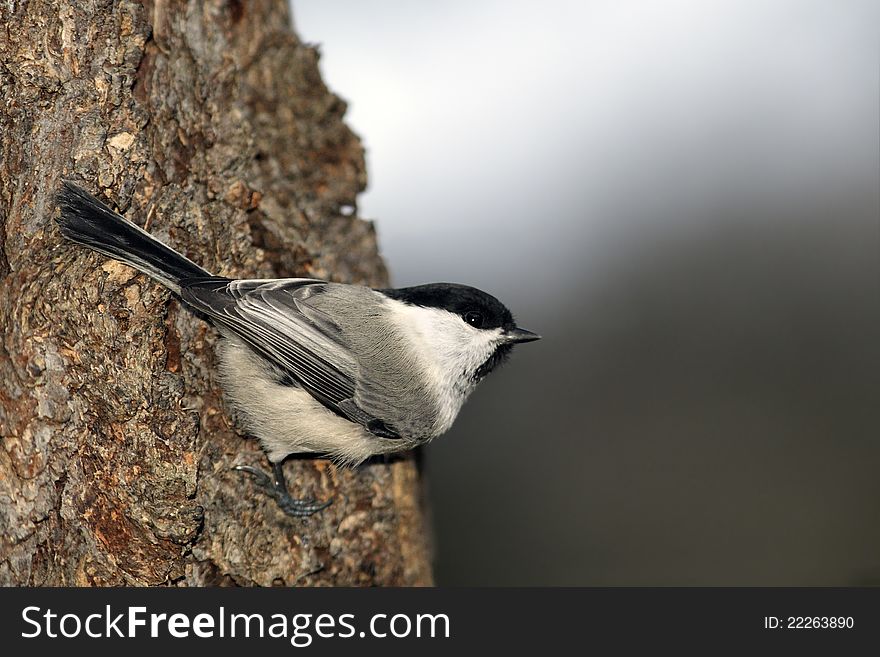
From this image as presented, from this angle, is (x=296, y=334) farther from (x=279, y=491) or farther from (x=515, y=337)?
(x=515, y=337)

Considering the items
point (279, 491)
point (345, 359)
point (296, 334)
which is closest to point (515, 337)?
point (345, 359)

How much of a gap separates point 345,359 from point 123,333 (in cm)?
70

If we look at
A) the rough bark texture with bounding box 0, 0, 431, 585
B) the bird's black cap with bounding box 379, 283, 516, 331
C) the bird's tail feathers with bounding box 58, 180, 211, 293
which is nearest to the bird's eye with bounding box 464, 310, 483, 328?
the bird's black cap with bounding box 379, 283, 516, 331

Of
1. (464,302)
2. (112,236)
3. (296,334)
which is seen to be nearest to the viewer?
(112,236)

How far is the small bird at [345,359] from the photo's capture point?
7.48ft

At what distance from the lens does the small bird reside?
228 centimetres

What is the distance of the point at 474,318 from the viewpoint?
244cm

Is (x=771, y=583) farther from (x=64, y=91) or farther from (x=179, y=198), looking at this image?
(x=64, y=91)

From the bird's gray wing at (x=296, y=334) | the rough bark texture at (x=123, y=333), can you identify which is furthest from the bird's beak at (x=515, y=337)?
the rough bark texture at (x=123, y=333)

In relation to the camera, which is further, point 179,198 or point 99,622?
point 179,198

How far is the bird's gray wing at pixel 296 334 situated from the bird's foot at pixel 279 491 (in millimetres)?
357

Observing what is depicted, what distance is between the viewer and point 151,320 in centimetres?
207

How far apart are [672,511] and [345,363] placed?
3.70 m

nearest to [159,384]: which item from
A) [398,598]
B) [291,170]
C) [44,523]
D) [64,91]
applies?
[44,523]
